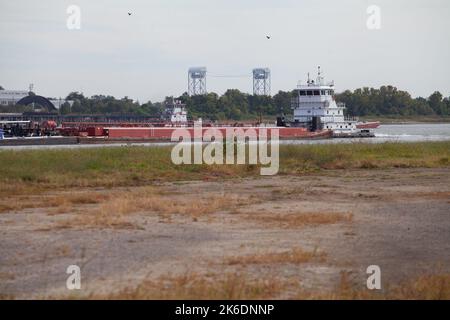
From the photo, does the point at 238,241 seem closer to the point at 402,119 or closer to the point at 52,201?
the point at 52,201

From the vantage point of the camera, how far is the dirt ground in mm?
12336

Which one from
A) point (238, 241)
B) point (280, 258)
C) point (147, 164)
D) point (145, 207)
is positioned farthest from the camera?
point (147, 164)

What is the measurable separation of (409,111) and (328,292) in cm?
15033

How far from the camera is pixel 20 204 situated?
22.3 metres

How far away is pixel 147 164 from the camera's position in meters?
35.4

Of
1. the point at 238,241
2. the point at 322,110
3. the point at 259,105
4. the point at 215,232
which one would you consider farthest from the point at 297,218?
the point at 259,105

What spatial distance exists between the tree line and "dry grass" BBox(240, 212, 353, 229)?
96389mm

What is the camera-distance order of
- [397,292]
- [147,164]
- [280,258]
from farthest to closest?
[147,164] → [280,258] → [397,292]

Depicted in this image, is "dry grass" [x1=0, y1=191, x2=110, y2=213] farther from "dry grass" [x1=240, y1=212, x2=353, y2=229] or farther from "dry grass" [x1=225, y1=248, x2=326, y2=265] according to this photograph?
"dry grass" [x1=225, y1=248, x2=326, y2=265]

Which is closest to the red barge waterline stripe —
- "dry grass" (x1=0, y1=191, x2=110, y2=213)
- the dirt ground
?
"dry grass" (x1=0, y1=191, x2=110, y2=213)

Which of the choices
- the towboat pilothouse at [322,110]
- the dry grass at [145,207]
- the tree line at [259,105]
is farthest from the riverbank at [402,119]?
the dry grass at [145,207]

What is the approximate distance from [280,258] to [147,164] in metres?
22.3

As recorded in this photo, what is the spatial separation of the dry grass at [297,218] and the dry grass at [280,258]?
373cm

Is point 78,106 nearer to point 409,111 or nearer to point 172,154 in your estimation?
point 409,111
